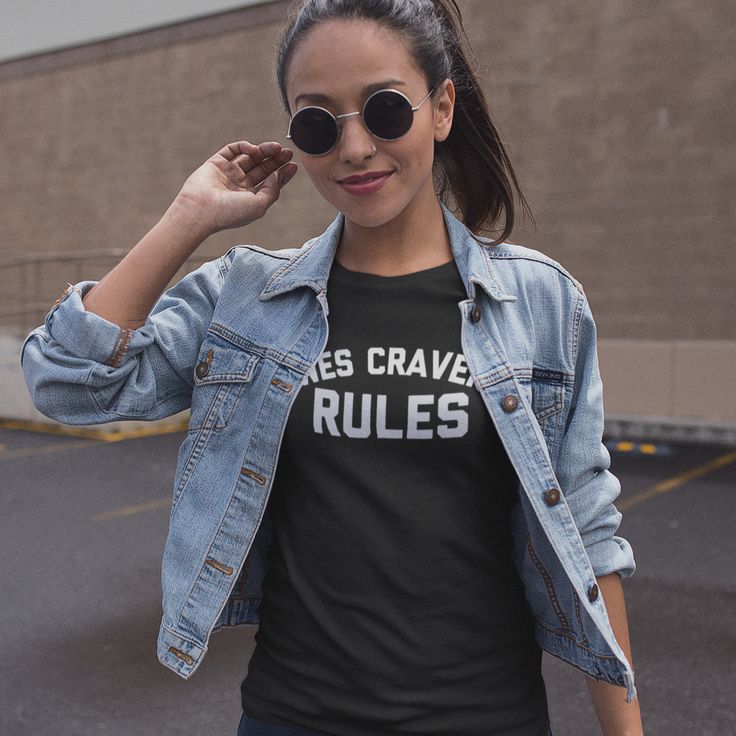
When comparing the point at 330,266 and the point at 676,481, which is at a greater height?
the point at 330,266

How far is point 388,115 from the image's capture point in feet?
4.66

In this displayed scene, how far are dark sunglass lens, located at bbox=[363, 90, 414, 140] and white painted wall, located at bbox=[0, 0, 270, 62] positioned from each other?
13.4 m

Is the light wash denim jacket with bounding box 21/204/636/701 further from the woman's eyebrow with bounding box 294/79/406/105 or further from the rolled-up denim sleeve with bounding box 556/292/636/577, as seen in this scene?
the woman's eyebrow with bounding box 294/79/406/105

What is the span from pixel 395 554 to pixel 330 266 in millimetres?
477

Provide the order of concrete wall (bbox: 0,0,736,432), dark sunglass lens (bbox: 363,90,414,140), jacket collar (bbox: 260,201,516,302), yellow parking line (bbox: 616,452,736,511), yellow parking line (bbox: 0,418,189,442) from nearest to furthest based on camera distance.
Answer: dark sunglass lens (bbox: 363,90,414,140)
jacket collar (bbox: 260,201,516,302)
yellow parking line (bbox: 616,452,736,511)
yellow parking line (bbox: 0,418,189,442)
concrete wall (bbox: 0,0,736,432)

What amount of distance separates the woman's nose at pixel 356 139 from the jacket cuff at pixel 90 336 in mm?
Result: 442

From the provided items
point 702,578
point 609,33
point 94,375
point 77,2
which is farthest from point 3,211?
point 94,375

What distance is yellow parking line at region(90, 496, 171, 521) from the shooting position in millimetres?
6350

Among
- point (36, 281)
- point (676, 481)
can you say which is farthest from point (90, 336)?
point (36, 281)

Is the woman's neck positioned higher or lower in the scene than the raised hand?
lower

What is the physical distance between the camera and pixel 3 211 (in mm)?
17047

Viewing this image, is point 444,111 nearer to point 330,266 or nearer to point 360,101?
point 360,101

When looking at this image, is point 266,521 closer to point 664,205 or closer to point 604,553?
point 604,553

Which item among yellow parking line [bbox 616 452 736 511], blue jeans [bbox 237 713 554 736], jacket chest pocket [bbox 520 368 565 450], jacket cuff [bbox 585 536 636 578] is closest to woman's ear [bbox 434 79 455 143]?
jacket chest pocket [bbox 520 368 565 450]
